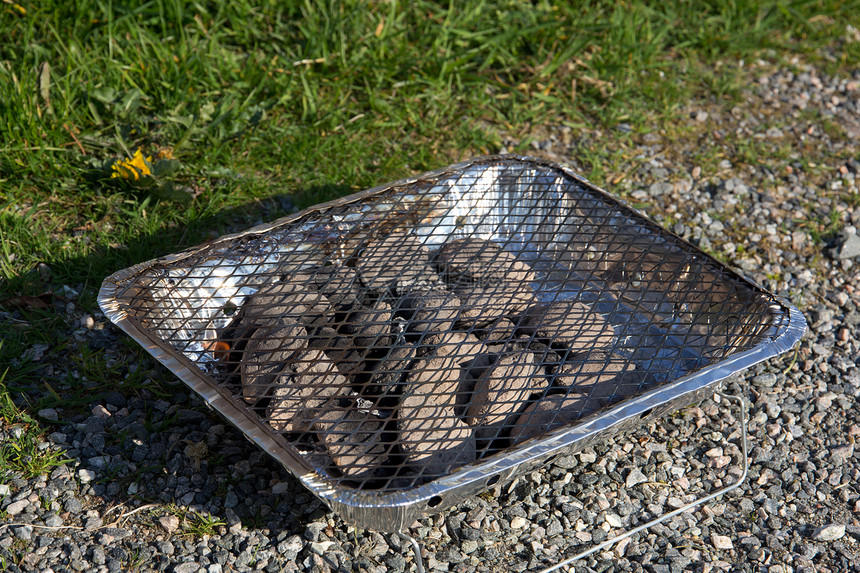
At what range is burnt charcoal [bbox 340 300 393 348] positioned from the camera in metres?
2.21

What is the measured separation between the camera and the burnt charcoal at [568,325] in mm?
2238

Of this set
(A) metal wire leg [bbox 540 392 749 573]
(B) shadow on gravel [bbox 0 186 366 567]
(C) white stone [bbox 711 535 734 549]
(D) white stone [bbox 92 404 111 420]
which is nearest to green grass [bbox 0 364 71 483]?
(B) shadow on gravel [bbox 0 186 366 567]

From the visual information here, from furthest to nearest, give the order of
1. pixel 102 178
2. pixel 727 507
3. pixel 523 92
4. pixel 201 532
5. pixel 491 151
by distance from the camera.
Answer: pixel 523 92 < pixel 491 151 < pixel 102 178 < pixel 727 507 < pixel 201 532

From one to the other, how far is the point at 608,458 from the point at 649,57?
2.41 m

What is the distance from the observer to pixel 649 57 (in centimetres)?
395

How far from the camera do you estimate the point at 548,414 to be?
2.06m

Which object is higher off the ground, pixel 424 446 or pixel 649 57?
pixel 649 57

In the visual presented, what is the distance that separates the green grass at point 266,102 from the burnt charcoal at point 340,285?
59 cm

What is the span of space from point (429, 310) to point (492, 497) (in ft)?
1.82

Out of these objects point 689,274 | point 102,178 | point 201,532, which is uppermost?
point 689,274

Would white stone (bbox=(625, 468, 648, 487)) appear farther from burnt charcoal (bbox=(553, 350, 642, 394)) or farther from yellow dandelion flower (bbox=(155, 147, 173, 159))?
yellow dandelion flower (bbox=(155, 147, 173, 159))

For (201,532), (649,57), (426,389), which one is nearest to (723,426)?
(426,389)

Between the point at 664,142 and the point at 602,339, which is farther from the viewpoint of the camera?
the point at 664,142

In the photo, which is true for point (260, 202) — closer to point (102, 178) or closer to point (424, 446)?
point (102, 178)
